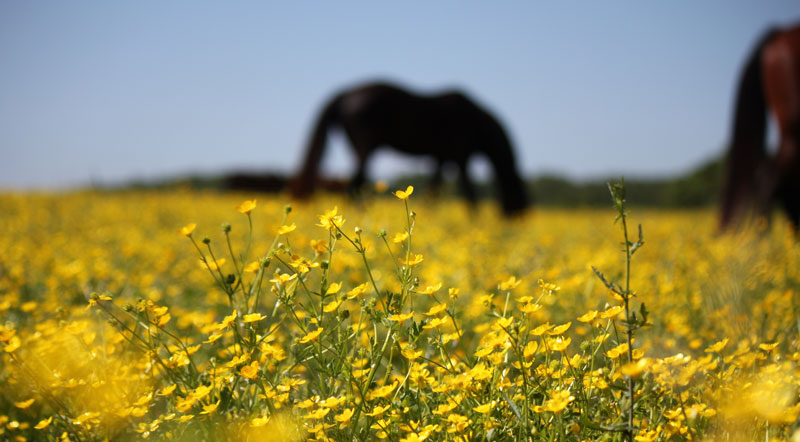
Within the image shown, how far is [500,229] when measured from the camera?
6.41 m

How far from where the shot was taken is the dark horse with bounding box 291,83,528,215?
7918 millimetres

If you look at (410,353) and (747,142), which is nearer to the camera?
(410,353)

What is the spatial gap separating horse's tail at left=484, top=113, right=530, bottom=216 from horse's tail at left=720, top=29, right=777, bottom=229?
3.40 meters

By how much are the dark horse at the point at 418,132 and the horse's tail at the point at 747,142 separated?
3.42 meters

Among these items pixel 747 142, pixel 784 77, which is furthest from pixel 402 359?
pixel 747 142

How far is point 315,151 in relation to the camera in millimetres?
8336

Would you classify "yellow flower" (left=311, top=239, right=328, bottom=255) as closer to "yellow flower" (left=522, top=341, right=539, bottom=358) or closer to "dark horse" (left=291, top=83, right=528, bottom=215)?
"yellow flower" (left=522, top=341, right=539, bottom=358)

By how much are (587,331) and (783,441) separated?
0.93 m

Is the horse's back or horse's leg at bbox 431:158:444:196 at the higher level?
the horse's back

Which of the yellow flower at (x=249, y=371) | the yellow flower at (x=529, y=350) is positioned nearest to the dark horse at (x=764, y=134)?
the yellow flower at (x=529, y=350)

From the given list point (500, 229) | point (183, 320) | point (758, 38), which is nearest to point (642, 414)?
point (183, 320)

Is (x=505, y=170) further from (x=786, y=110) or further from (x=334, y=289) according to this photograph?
(x=334, y=289)

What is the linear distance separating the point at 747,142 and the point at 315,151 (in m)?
5.62

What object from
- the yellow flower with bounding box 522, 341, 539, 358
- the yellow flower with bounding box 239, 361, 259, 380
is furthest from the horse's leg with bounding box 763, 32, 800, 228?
the yellow flower with bounding box 239, 361, 259, 380
